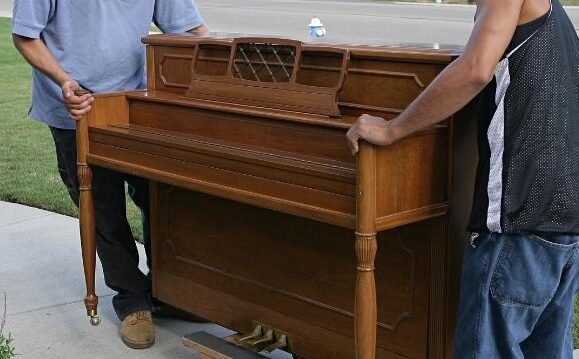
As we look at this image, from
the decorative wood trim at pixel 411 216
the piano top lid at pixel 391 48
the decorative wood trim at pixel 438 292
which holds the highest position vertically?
the piano top lid at pixel 391 48

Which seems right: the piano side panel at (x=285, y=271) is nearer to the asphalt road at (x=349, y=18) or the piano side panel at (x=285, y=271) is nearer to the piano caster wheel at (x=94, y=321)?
the piano caster wheel at (x=94, y=321)

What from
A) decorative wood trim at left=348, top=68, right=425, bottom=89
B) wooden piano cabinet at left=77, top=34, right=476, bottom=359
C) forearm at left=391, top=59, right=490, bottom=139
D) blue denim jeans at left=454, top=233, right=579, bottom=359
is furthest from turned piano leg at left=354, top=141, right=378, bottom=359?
decorative wood trim at left=348, top=68, right=425, bottom=89

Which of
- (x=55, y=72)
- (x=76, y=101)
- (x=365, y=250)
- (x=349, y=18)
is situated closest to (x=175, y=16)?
(x=55, y=72)

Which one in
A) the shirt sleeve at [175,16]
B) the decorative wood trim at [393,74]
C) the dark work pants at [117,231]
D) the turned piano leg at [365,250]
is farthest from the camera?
the shirt sleeve at [175,16]

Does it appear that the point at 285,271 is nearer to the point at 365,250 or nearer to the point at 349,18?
the point at 365,250

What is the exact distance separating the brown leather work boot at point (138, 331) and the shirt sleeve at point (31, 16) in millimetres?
1268

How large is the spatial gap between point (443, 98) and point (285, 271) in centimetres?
123

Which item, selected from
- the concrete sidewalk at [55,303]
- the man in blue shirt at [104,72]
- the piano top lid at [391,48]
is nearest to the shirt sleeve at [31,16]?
the man in blue shirt at [104,72]

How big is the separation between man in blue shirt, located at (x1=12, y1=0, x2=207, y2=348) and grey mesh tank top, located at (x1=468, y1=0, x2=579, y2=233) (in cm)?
199

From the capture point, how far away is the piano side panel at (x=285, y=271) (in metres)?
3.12

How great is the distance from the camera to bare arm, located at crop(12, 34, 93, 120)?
3.85 m

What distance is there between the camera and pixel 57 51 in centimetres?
412

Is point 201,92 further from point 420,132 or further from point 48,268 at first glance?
point 48,268

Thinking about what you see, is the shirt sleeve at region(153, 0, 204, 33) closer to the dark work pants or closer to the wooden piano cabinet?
the wooden piano cabinet
